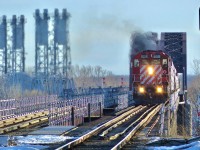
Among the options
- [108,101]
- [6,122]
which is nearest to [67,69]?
[108,101]

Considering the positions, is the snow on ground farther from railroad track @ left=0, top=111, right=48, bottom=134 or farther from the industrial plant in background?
the industrial plant in background

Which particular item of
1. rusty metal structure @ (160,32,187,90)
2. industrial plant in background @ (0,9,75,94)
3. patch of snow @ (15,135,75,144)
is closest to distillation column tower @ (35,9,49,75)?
industrial plant in background @ (0,9,75,94)

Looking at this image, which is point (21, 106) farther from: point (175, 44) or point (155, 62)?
point (175, 44)

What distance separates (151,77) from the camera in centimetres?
3297

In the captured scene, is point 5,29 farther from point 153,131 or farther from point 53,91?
Result: point 153,131

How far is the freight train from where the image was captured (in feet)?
107

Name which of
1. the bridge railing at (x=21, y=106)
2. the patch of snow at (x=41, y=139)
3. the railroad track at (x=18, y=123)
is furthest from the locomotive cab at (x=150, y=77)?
the patch of snow at (x=41, y=139)

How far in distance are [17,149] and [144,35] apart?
34.1 meters

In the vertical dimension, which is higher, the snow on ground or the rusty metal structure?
the rusty metal structure

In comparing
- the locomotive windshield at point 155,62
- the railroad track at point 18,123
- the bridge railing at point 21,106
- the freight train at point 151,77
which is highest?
the locomotive windshield at point 155,62

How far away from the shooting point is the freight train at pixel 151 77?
3256cm

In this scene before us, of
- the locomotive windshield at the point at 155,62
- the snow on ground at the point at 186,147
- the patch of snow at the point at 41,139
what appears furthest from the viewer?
the locomotive windshield at the point at 155,62

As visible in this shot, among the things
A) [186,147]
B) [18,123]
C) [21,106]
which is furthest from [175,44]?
[186,147]

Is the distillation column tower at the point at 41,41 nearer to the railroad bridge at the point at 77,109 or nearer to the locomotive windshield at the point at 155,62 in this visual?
the railroad bridge at the point at 77,109
